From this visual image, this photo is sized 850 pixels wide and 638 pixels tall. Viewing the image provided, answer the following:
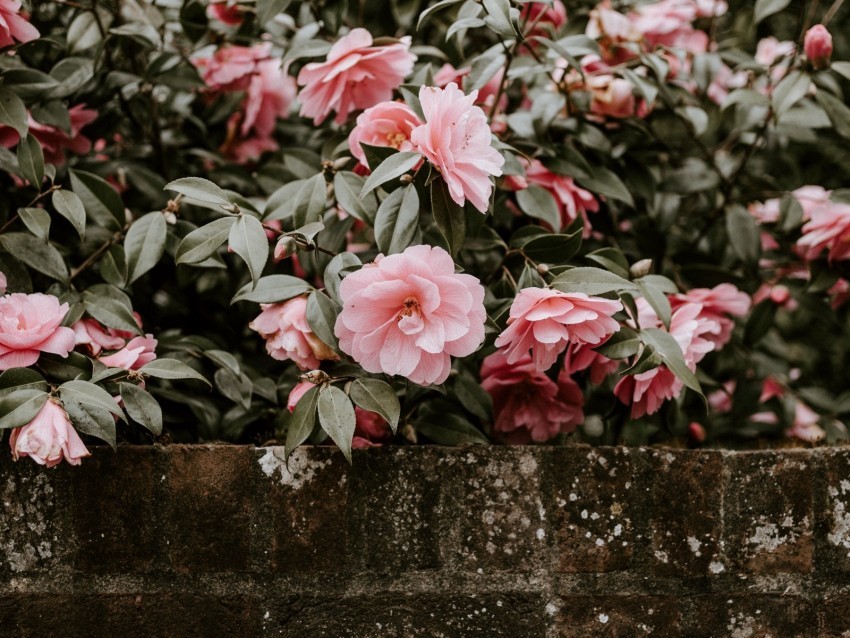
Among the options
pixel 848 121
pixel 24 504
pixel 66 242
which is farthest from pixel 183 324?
pixel 848 121

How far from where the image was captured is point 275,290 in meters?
0.93

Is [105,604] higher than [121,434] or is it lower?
lower

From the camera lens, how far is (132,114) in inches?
54.7

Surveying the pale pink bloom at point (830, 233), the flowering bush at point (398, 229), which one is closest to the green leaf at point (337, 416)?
the flowering bush at point (398, 229)

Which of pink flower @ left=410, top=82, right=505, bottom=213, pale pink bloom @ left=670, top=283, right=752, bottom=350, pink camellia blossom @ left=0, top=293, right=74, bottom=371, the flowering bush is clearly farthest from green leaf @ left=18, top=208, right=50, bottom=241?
pale pink bloom @ left=670, top=283, right=752, bottom=350

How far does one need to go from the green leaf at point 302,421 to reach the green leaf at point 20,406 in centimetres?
26

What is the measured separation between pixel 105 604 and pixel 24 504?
0.48ft

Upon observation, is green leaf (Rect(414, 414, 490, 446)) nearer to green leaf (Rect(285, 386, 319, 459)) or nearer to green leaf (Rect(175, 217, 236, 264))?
green leaf (Rect(285, 386, 319, 459))

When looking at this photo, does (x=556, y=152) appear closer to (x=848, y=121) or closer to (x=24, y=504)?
(x=848, y=121)

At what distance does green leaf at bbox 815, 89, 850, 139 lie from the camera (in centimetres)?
120

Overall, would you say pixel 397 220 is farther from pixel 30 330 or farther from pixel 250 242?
pixel 30 330

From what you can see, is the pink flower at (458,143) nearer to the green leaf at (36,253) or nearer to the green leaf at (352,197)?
the green leaf at (352,197)

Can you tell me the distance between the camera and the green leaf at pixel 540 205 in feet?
3.66

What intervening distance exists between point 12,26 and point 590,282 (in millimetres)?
794
